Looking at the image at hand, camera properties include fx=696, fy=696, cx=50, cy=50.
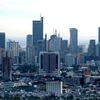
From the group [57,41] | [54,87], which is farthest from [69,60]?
A: [54,87]

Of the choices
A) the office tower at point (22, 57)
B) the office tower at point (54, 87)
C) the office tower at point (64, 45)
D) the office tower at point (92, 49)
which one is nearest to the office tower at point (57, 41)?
the office tower at point (64, 45)

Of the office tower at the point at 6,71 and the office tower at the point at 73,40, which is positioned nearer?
the office tower at the point at 6,71

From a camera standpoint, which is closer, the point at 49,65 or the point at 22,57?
the point at 49,65

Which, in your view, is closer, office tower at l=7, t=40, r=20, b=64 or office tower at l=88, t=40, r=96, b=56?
office tower at l=7, t=40, r=20, b=64

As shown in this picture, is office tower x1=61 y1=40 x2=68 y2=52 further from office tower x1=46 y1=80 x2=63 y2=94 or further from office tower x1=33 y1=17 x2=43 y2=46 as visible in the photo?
office tower x1=46 y1=80 x2=63 y2=94

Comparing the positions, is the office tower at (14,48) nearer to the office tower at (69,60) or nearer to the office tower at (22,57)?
Answer: the office tower at (22,57)

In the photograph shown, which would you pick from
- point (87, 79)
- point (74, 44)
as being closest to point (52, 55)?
point (87, 79)

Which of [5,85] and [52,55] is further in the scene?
[52,55]

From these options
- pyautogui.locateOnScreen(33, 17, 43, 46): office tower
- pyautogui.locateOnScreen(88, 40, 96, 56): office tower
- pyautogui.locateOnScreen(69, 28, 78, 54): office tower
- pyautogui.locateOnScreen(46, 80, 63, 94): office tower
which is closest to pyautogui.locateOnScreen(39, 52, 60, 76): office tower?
pyautogui.locateOnScreen(46, 80, 63, 94): office tower

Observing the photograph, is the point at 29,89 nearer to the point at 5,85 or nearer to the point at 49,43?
the point at 5,85

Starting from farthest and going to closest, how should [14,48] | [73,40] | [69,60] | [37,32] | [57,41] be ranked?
[73,40]
[37,32]
[14,48]
[57,41]
[69,60]

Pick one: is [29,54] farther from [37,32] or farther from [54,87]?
[54,87]
